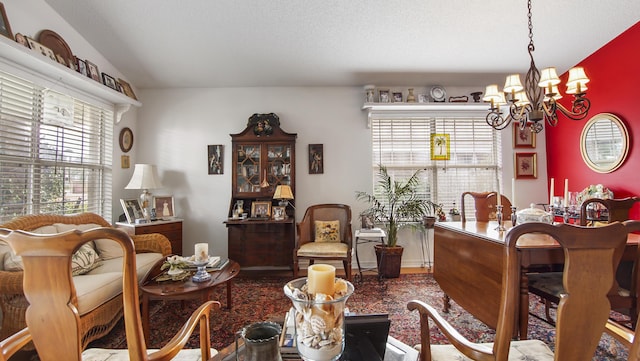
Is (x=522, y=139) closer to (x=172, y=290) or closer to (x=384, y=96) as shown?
(x=384, y=96)

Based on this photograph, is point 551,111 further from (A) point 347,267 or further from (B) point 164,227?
(B) point 164,227

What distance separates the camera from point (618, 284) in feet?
6.04

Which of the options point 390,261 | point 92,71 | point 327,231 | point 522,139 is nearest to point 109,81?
point 92,71

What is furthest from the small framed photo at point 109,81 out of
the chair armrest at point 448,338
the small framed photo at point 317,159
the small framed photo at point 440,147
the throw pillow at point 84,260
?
the small framed photo at point 440,147

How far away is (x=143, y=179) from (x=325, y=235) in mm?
2369

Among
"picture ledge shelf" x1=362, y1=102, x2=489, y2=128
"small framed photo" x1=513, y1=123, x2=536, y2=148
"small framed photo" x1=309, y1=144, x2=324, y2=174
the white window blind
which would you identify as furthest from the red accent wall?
"small framed photo" x1=309, y1=144, x2=324, y2=174

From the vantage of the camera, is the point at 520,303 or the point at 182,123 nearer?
the point at 520,303

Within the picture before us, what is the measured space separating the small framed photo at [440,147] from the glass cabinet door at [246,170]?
249 cm

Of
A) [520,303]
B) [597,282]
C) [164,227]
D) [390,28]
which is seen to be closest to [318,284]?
[597,282]

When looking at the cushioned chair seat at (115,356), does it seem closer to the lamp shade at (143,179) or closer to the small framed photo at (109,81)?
the lamp shade at (143,179)

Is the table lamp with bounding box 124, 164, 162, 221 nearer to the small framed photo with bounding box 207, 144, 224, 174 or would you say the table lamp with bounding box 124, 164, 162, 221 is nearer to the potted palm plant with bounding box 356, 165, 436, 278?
the small framed photo with bounding box 207, 144, 224, 174

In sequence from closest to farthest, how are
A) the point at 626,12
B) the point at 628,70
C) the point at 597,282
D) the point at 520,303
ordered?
the point at 597,282, the point at 520,303, the point at 626,12, the point at 628,70

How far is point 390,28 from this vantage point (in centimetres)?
293

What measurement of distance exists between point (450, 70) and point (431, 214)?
6.42 feet
